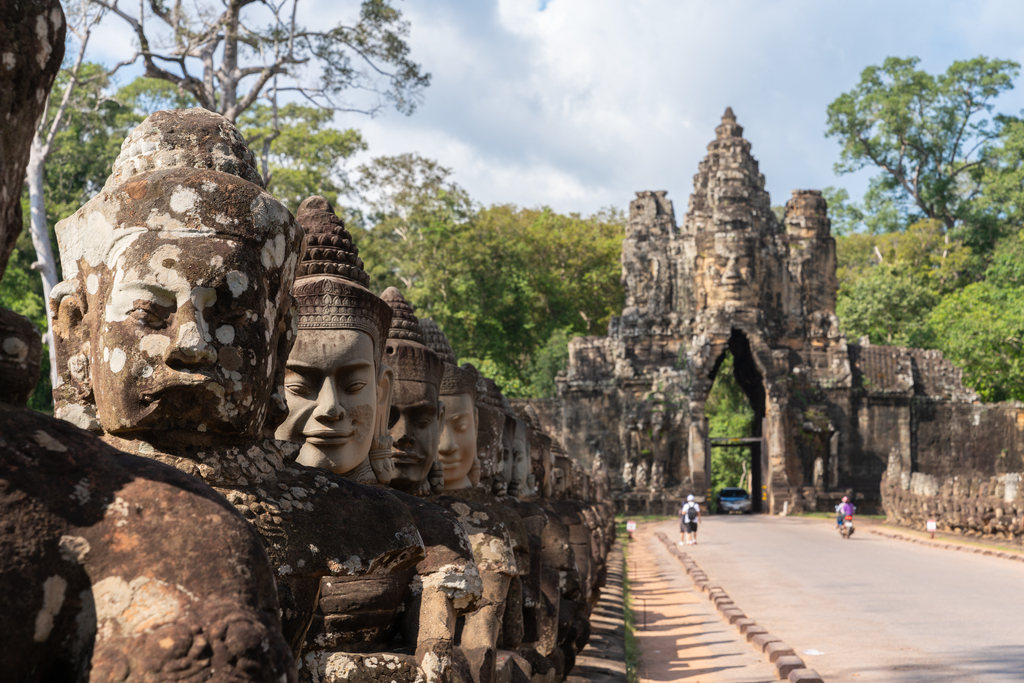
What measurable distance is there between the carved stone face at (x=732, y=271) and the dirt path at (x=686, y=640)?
2170 centimetres

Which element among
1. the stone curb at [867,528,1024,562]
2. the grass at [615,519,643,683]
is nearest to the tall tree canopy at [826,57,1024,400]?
the stone curb at [867,528,1024,562]

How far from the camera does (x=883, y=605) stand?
1095 cm

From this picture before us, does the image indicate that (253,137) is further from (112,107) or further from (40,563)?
(40,563)

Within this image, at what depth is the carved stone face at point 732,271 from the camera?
119 feet

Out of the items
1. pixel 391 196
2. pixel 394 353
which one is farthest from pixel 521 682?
pixel 391 196

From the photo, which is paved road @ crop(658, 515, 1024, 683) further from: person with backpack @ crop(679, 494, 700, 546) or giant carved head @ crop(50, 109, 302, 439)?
giant carved head @ crop(50, 109, 302, 439)

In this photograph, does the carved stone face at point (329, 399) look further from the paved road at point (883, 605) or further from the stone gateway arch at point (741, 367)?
the stone gateway arch at point (741, 367)

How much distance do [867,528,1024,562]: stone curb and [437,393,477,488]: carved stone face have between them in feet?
44.0

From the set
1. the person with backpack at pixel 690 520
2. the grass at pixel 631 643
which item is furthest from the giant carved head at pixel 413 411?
the person with backpack at pixel 690 520

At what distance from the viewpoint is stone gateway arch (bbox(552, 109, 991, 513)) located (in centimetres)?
3406

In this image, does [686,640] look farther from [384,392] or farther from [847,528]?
[847,528]

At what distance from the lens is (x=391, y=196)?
37.5 meters

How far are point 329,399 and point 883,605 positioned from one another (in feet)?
30.8

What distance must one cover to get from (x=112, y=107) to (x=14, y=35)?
27.9 m
